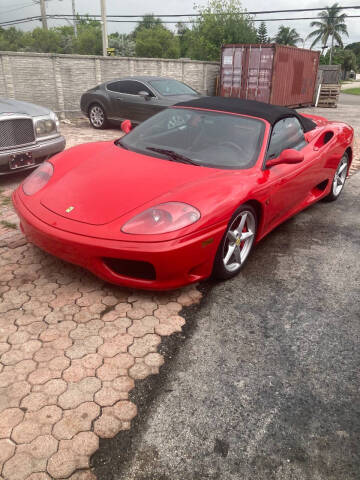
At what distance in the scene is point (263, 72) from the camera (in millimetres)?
16578

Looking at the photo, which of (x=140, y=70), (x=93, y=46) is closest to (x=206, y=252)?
(x=140, y=70)

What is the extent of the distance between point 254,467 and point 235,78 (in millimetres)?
17808

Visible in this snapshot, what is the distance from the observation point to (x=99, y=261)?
2703 mm

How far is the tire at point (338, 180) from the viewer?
5344mm

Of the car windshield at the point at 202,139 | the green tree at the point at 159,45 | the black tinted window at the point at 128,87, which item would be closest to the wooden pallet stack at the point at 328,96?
the black tinted window at the point at 128,87

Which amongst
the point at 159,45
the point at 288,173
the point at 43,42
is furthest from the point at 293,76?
the point at 43,42

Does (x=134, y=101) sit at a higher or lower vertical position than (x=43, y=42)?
lower

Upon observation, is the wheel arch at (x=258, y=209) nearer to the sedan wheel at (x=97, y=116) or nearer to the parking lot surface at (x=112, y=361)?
the parking lot surface at (x=112, y=361)

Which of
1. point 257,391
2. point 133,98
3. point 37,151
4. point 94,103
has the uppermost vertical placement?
point 133,98

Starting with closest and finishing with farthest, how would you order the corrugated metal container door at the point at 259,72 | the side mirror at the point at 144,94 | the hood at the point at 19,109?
the hood at the point at 19,109, the side mirror at the point at 144,94, the corrugated metal container door at the point at 259,72

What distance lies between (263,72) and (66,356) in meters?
16.8

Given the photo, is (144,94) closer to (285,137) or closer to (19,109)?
Result: (19,109)

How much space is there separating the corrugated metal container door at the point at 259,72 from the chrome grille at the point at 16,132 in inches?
519

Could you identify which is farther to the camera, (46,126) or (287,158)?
(46,126)
